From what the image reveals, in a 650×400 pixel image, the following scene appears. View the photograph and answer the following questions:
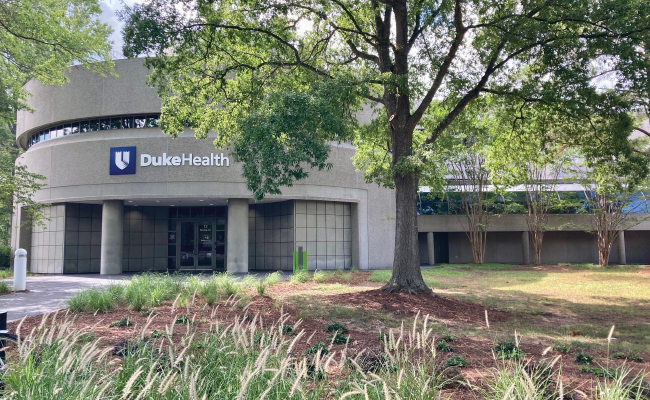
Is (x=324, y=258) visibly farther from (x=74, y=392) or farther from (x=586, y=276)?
(x=74, y=392)

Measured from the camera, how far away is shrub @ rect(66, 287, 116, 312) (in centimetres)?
959

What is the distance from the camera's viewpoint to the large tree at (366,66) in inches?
432

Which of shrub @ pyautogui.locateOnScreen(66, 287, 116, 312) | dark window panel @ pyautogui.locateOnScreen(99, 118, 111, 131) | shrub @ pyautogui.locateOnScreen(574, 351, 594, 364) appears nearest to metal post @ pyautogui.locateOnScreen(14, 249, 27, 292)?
shrub @ pyautogui.locateOnScreen(66, 287, 116, 312)

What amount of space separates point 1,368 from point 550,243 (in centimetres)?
3497

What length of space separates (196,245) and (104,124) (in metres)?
8.01

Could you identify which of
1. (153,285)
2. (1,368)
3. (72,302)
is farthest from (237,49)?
(1,368)

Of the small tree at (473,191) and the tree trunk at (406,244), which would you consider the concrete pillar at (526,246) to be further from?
the tree trunk at (406,244)

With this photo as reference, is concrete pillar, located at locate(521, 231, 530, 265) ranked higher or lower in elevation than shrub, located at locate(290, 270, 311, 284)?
higher

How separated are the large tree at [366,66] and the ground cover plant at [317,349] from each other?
9.42 ft

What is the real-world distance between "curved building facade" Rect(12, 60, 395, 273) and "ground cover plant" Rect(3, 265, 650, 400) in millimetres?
8563

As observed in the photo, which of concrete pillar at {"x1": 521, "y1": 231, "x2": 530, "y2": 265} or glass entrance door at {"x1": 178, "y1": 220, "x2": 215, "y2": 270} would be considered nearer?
glass entrance door at {"x1": 178, "y1": 220, "x2": 215, "y2": 270}

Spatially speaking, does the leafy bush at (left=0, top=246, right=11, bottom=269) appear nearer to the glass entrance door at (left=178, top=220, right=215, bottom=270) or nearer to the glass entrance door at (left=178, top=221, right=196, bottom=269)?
the glass entrance door at (left=178, top=221, right=196, bottom=269)

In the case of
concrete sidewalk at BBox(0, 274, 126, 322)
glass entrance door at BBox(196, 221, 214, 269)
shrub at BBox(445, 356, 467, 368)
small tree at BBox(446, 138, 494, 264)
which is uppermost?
small tree at BBox(446, 138, 494, 264)

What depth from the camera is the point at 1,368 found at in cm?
379
